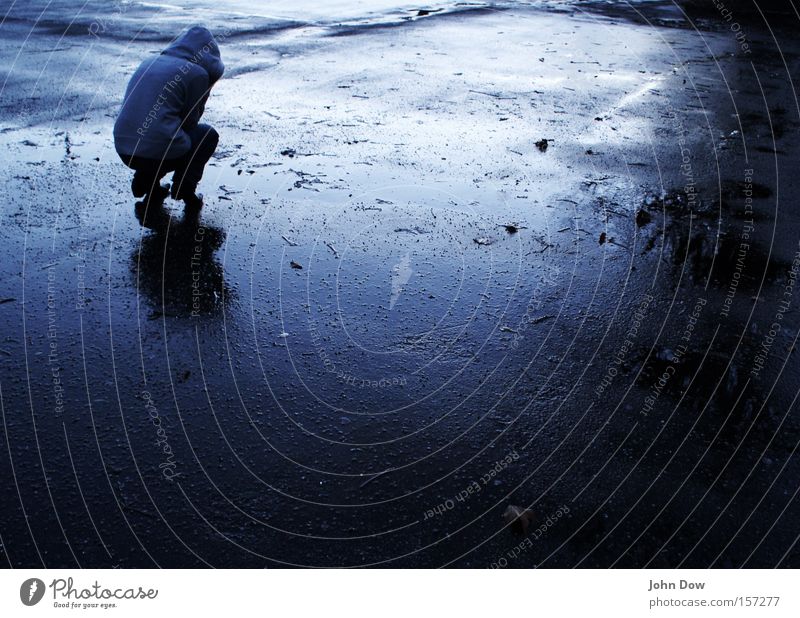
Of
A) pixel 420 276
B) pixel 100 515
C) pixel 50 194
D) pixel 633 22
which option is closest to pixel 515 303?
pixel 420 276

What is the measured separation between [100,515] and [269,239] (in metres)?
2.27

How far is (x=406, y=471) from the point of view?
279cm

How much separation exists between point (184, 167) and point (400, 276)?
174 centimetres

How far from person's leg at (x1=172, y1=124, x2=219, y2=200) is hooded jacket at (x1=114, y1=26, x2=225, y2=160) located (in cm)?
10

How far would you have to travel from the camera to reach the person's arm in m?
4.61

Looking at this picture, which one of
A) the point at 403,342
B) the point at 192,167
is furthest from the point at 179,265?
the point at 403,342

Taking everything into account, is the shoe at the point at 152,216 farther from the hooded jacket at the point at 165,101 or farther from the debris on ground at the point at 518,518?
the debris on ground at the point at 518,518

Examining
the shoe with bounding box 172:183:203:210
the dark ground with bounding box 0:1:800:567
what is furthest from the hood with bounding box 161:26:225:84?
the dark ground with bounding box 0:1:800:567

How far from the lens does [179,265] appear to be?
13.7ft

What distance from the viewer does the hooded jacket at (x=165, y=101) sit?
178 inches

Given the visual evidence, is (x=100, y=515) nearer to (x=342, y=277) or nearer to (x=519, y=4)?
(x=342, y=277)
